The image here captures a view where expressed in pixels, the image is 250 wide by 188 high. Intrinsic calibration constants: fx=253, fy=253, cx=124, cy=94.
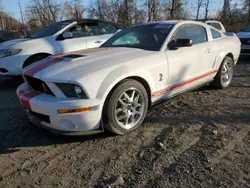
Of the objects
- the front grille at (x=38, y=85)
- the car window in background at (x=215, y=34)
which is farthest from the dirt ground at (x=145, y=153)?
the car window in background at (x=215, y=34)

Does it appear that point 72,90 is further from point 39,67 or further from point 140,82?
point 140,82

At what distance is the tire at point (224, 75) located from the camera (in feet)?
16.2

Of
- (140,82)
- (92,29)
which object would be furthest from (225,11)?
(140,82)

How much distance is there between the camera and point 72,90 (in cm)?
280

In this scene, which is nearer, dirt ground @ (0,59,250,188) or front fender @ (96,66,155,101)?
dirt ground @ (0,59,250,188)

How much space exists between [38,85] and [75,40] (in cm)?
375

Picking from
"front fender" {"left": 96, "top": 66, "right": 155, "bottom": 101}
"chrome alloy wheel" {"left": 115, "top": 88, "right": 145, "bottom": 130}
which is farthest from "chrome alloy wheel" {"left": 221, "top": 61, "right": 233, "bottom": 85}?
"chrome alloy wheel" {"left": 115, "top": 88, "right": 145, "bottom": 130}

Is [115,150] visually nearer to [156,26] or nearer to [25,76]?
[25,76]

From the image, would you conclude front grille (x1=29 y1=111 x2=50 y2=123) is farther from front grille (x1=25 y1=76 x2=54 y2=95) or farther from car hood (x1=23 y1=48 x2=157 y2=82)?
car hood (x1=23 y1=48 x2=157 y2=82)

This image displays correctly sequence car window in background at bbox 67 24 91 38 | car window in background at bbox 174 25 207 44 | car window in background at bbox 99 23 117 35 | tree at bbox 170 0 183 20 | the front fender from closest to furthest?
the front fender → car window in background at bbox 174 25 207 44 → car window in background at bbox 67 24 91 38 → car window in background at bbox 99 23 117 35 → tree at bbox 170 0 183 20

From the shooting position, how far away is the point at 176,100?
4.47 m

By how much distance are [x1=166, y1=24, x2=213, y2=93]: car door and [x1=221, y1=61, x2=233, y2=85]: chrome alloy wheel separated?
0.68m

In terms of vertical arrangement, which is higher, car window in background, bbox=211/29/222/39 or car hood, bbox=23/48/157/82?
car window in background, bbox=211/29/222/39

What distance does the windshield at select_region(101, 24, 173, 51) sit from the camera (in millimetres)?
3816
